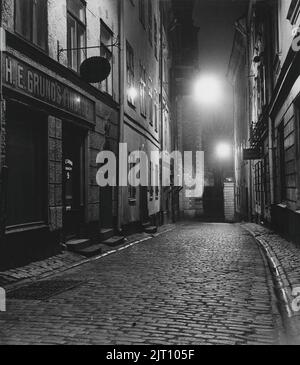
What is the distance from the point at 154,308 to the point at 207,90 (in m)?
25.1

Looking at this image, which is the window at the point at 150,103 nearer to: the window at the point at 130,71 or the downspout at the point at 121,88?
the window at the point at 130,71

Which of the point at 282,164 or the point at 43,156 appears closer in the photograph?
the point at 43,156

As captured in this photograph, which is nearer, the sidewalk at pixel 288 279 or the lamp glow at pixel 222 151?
the sidewalk at pixel 288 279

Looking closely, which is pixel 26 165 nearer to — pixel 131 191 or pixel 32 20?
pixel 32 20

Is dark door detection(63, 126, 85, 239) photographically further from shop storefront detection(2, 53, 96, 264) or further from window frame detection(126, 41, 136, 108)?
window frame detection(126, 41, 136, 108)

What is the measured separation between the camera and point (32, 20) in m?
9.79

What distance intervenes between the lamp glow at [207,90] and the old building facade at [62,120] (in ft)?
34.9

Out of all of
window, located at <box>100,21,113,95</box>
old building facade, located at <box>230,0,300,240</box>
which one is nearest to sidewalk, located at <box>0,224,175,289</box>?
window, located at <box>100,21,113,95</box>

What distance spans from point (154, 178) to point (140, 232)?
17.3 feet

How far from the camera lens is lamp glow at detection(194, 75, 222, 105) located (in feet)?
96.1

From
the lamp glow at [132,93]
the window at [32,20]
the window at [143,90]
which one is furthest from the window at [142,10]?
the window at [32,20]

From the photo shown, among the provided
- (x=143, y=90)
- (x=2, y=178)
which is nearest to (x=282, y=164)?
(x=143, y=90)

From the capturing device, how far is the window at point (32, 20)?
9.32 metres

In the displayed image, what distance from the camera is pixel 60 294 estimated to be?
6.83 metres
